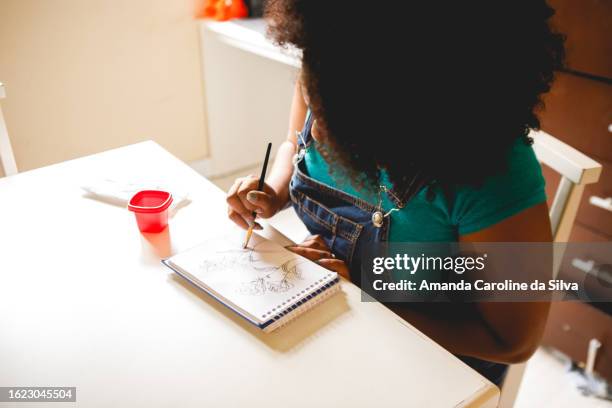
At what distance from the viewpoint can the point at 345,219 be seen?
0.94 metres

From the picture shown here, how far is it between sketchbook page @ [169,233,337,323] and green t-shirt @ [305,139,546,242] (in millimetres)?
152

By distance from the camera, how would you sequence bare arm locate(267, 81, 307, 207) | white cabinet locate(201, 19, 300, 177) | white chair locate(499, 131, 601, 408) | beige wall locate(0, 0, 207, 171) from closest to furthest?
1. white chair locate(499, 131, 601, 408)
2. bare arm locate(267, 81, 307, 207)
3. beige wall locate(0, 0, 207, 171)
4. white cabinet locate(201, 19, 300, 177)

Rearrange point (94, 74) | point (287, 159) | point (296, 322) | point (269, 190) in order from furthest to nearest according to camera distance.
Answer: point (94, 74) < point (287, 159) < point (269, 190) < point (296, 322)

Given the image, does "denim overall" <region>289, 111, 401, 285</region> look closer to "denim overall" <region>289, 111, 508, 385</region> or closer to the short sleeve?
"denim overall" <region>289, 111, 508, 385</region>

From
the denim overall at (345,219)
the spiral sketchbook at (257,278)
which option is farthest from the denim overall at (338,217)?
the spiral sketchbook at (257,278)

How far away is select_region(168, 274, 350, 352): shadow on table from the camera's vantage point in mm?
725

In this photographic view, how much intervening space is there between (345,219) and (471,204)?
255mm

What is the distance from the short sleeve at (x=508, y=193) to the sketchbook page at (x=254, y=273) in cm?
24

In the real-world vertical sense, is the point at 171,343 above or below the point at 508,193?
below

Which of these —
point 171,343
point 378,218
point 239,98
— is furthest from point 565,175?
point 239,98

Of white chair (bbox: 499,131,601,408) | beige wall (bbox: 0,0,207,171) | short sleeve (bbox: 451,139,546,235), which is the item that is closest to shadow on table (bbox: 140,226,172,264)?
short sleeve (bbox: 451,139,546,235)

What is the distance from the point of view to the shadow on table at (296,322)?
73 centimetres

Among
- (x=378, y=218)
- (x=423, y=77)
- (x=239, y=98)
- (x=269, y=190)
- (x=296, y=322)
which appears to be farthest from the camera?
(x=239, y=98)

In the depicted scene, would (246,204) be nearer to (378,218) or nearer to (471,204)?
(378,218)
